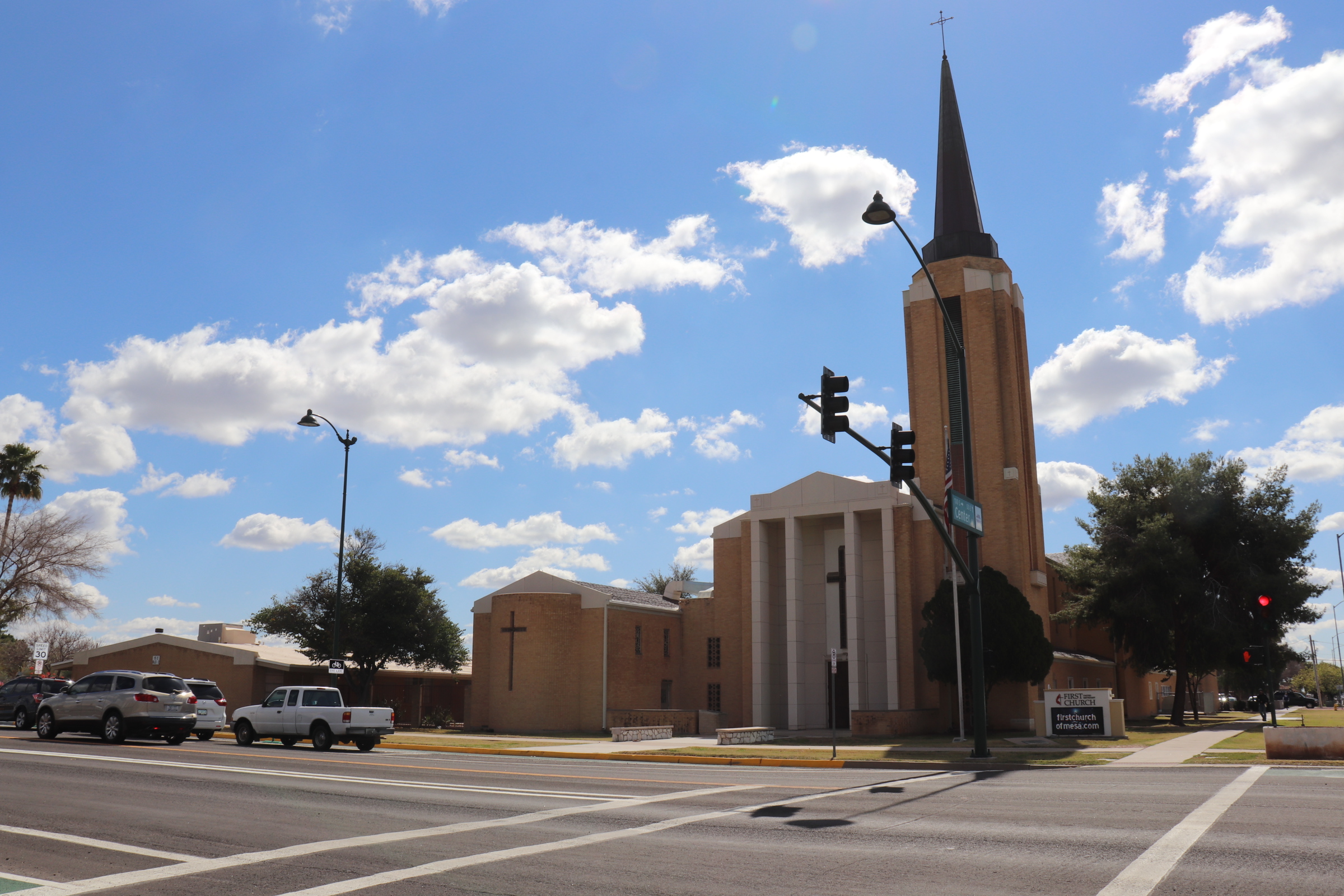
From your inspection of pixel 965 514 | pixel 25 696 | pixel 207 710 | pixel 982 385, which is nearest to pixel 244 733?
pixel 207 710

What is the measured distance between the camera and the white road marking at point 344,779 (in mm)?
13602

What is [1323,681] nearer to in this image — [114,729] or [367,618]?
[367,618]

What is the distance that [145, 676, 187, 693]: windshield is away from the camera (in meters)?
23.9

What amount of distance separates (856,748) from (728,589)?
17.9 m

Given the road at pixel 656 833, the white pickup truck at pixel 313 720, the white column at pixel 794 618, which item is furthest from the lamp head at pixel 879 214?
the white column at pixel 794 618

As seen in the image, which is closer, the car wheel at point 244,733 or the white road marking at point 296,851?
the white road marking at point 296,851

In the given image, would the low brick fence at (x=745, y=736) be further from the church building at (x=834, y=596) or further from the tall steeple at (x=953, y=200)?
the tall steeple at (x=953, y=200)

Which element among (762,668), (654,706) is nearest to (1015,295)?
(762,668)

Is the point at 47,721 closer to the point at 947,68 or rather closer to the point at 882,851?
the point at 882,851

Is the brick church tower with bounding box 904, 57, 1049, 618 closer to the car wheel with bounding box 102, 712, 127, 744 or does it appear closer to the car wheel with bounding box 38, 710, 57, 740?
the car wheel with bounding box 102, 712, 127, 744

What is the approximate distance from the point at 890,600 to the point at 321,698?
876 inches

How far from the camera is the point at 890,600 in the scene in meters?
38.2

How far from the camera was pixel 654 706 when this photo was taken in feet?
141

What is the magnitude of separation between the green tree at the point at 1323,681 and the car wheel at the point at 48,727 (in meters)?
149
